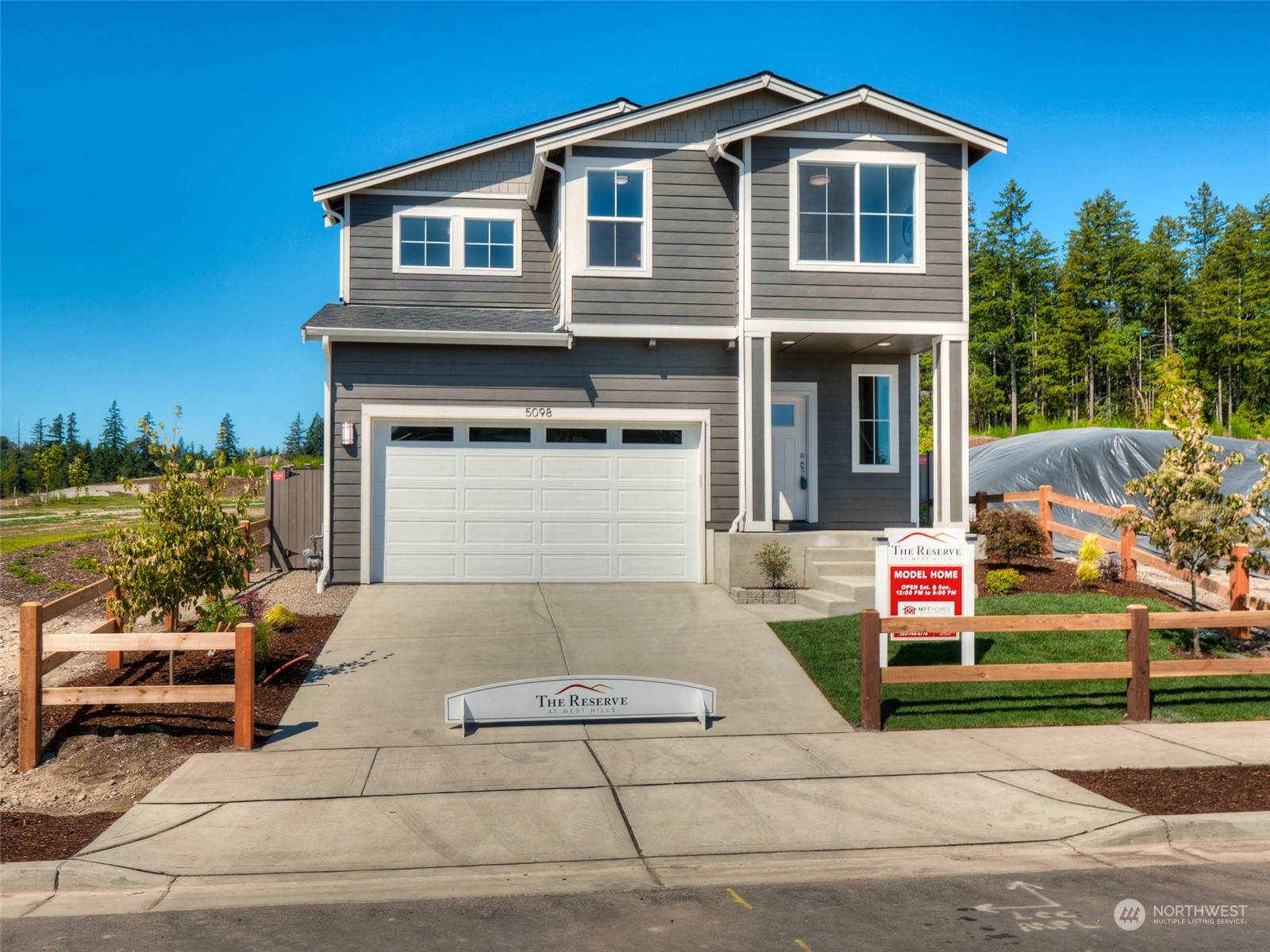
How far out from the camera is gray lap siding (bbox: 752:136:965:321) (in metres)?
14.8

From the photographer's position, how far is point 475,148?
55.5ft

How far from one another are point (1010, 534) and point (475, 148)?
35.6 ft

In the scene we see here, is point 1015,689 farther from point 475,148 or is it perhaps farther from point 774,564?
point 475,148

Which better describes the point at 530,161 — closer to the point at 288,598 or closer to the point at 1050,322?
the point at 288,598

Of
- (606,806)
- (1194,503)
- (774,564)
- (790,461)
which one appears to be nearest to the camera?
(606,806)

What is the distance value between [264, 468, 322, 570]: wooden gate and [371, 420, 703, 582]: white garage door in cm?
204

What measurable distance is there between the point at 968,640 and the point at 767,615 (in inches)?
138

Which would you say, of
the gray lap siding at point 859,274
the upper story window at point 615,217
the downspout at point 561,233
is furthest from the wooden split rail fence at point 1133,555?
the downspout at point 561,233

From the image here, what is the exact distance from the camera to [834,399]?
1677 centimetres

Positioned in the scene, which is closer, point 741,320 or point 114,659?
point 114,659

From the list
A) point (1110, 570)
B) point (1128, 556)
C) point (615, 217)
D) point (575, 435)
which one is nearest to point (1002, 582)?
point (1110, 570)

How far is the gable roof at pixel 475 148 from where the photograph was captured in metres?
16.4

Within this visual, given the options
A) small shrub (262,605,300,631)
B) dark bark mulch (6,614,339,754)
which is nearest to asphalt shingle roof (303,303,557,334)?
small shrub (262,605,300,631)

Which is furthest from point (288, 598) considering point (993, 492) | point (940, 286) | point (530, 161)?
point (993, 492)
